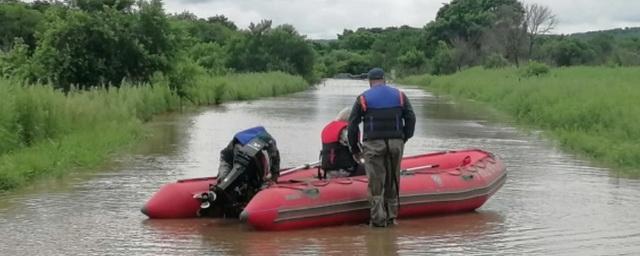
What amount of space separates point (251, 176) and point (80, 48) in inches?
721

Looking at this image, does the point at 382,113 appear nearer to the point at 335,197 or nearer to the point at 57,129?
the point at 335,197

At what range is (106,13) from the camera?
28312 mm

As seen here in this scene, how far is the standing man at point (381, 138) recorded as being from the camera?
9.59 metres

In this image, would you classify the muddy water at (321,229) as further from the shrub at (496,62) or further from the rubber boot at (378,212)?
the shrub at (496,62)

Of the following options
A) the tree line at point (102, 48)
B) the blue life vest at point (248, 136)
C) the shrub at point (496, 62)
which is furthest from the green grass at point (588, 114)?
the shrub at point (496, 62)

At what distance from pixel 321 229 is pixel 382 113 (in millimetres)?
1315

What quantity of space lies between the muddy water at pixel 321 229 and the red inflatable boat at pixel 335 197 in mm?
135

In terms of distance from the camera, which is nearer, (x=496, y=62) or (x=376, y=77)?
(x=376, y=77)

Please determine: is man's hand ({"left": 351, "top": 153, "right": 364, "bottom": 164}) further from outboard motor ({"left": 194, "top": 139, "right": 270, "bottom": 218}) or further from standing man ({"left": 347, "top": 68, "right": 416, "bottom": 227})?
outboard motor ({"left": 194, "top": 139, "right": 270, "bottom": 218})

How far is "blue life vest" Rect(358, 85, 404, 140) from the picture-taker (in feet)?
31.5

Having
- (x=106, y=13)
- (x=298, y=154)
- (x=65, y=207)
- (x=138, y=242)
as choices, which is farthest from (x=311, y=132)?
(x=138, y=242)

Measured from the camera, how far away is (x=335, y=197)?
9.66 metres

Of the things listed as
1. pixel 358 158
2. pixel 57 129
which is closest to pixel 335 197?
pixel 358 158

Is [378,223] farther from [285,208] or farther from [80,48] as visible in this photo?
[80,48]
